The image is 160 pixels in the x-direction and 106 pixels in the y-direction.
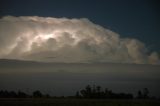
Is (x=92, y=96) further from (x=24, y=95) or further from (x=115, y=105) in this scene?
(x=115, y=105)

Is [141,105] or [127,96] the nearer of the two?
[141,105]

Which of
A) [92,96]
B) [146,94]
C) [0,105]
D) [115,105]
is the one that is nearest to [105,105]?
[115,105]

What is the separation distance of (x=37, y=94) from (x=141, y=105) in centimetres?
2274

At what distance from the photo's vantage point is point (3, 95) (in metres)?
42.0

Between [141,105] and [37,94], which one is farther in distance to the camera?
[37,94]

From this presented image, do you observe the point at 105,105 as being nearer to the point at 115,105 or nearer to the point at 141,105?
the point at 115,105

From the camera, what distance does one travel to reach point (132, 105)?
2456 centimetres

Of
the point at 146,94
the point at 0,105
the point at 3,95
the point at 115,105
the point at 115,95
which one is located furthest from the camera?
the point at 146,94

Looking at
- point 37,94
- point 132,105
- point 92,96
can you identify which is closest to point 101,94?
point 92,96

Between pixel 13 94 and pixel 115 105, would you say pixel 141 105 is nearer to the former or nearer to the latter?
pixel 115 105

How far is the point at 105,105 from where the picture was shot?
78.8 ft

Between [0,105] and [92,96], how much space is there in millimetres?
23923

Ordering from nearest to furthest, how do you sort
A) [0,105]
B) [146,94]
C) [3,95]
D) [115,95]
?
[0,105]
[3,95]
[115,95]
[146,94]

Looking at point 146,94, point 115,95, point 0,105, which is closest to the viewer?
point 0,105
